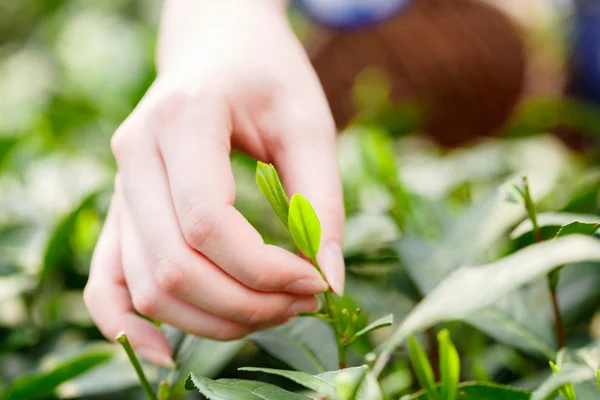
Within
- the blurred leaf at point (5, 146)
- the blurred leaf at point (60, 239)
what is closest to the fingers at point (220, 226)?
the blurred leaf at point (60, 239)

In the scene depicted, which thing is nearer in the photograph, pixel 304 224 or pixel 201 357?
pixel 304 224

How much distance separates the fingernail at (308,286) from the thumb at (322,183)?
0.02 meters

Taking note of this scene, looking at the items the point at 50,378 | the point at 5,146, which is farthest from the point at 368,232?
the point at 5,146

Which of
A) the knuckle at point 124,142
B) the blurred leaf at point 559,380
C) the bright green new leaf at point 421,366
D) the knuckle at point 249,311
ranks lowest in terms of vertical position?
the knuckle at point 249,311

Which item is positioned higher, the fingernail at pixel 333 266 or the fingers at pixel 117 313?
the fingernail at pixel 333 266

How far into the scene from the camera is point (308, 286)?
44 centimetres

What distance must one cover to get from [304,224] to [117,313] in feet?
0.62

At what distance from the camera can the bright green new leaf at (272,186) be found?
1.28ft

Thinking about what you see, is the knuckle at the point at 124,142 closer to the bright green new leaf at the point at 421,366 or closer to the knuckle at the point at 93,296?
the knuckle at the point at 93,296

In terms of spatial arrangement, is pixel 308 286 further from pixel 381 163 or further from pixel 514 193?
pixel 381 163

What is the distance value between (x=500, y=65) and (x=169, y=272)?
5.45 feet

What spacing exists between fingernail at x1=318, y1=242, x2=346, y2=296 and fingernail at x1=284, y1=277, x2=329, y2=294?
0.02 m

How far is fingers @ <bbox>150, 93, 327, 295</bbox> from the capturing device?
0.43 metres

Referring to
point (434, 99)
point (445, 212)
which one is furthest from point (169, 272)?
point (434, 99)
